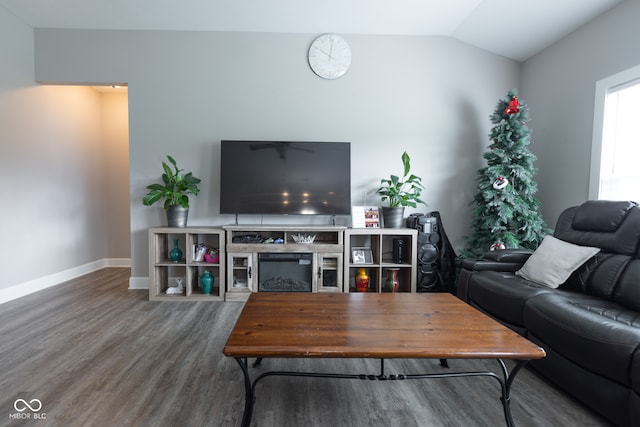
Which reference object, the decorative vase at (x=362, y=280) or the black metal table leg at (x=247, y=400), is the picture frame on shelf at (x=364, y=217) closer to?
the decorative vase at (x=362, y=280)

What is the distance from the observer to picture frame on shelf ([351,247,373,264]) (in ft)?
10.3

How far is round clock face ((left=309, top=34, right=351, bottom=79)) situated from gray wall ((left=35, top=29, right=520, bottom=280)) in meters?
0.08

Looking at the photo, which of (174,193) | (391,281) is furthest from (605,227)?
(174,193)

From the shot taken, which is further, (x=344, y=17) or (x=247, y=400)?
(x=344, y=17)

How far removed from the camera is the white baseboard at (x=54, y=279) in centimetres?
295

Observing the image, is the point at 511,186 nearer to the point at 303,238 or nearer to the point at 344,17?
the point at 303,238

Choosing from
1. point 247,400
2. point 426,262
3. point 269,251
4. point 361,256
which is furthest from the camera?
point 361,256

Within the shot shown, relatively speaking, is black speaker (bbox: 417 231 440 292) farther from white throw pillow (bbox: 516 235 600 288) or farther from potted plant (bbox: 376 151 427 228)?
white throw pillow (bbox: 516 235 600 288)

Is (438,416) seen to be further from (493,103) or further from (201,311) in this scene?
(493,103)

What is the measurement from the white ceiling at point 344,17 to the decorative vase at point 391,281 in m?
2.64

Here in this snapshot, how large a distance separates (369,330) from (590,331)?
1.00 m

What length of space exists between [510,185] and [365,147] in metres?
1.51

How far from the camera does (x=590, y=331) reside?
4.36ft

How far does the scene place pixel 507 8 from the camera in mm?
2711
